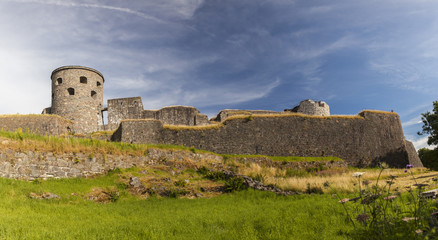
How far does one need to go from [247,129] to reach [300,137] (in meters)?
6.04

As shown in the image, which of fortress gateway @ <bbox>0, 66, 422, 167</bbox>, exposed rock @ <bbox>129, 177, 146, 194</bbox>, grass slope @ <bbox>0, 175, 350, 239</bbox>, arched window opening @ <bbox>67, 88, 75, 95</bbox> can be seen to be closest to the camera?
grass slope @ <bbox>0, 175, 350, 239</bbox>

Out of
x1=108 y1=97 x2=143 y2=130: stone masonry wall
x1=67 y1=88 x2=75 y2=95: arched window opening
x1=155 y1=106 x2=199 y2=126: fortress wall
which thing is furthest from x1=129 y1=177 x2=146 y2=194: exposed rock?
x1=67 y1=88 x2=75 y2=95: arched window opening

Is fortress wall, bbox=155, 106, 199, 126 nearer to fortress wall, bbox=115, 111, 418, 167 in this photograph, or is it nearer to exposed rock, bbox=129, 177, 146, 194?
fortress wall, bbox=115, 111, 418, 167

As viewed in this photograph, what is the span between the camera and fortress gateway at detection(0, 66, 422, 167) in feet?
84.2

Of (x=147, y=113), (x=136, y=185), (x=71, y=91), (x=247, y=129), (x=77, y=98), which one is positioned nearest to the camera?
(x=136, y=185)

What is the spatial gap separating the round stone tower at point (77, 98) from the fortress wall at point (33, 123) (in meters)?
4.37

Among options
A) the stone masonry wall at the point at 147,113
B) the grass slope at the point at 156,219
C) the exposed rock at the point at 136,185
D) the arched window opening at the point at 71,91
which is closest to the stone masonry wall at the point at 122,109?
the stone masonry wall at the point at 147,113

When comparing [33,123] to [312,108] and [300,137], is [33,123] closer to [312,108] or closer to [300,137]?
[300,137]

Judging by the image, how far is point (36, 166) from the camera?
13188mm

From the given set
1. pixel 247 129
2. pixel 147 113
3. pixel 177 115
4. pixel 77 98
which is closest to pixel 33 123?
pixel 77 98

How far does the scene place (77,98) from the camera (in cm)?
3347

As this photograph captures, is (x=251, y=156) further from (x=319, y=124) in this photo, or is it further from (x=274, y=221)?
(x=274, y=221)

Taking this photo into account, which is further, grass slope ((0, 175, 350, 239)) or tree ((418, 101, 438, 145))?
tree ((418, 101, 438, 145))

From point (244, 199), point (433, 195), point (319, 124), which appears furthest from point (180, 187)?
point (319, 124)
